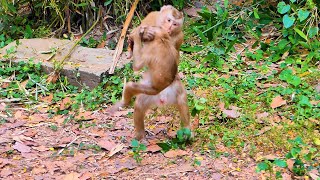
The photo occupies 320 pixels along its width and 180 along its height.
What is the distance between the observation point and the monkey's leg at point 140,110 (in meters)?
5.46

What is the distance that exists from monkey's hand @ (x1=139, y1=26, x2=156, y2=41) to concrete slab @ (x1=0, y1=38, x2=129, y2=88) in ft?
5.92

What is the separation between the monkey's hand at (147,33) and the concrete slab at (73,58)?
1805 millimetres

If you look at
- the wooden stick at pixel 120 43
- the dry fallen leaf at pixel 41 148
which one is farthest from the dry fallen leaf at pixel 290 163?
the wooden stick at pixel 120 43

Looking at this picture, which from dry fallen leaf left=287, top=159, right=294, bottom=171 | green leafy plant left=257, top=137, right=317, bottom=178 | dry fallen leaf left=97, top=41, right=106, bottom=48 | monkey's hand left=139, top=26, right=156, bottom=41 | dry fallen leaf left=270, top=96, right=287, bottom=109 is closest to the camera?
green leafy plant left=257, top=137, right=317, bottom=178

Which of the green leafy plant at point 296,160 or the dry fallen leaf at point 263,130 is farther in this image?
the dry fallen leaf at point 263,130

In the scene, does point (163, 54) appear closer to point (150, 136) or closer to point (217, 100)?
point (150, 136)

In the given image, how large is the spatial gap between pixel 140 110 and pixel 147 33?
801 mm

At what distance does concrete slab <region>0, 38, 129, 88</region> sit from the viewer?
23.0ft

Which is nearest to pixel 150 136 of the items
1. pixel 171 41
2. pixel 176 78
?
pixel 176 78

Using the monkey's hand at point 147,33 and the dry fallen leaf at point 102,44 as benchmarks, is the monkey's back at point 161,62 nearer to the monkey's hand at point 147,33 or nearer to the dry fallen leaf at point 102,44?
the monkey's hand at point 147,33

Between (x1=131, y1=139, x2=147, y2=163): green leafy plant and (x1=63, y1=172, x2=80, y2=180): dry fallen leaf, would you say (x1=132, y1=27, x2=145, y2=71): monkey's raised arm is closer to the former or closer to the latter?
(x1=131, y1=139, x2=147, y2=163): green leafy plant

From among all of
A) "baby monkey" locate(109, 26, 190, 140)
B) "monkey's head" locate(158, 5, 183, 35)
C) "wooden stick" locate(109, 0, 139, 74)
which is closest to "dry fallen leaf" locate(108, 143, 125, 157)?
"baby monkey" locate(109, 26, 190, 140)

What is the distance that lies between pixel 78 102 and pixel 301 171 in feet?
9.39

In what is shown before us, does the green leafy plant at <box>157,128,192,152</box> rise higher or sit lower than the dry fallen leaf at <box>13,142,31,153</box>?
higher
